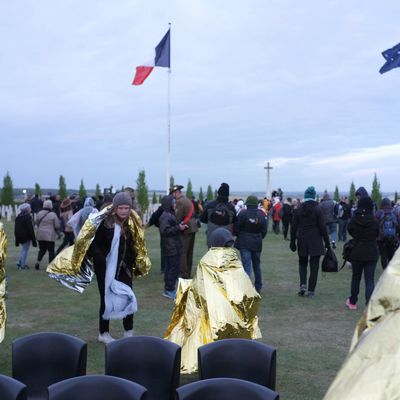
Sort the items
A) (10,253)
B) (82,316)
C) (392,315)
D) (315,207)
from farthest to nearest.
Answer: (10,253) → (315,207) → (82,316) → (392,315)

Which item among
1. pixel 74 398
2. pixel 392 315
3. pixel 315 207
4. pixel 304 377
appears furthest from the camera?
pixel 315 207

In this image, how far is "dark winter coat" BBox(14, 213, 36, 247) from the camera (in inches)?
482

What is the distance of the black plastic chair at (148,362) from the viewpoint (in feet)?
13.0

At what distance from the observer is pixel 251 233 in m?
9.28

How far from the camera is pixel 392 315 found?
1.30 m

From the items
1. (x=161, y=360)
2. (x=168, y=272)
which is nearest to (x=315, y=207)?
(x=168, y=272)

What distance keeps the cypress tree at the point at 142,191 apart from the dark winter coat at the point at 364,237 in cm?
2566

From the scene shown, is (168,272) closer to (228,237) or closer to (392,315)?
(228,237)

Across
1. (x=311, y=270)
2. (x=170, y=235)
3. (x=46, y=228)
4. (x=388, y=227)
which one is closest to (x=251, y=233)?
(x=311, y=270)

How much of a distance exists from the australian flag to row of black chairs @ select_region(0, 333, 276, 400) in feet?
34.6

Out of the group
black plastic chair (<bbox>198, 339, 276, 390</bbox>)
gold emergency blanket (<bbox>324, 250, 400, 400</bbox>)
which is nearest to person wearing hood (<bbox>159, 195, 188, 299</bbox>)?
black plastic chair (<bbox>198, 339, 276, 390</bbox>)

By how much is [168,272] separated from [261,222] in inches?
70.3

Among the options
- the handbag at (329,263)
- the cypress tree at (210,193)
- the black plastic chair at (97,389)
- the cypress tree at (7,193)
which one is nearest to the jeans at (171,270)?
the handbag at (329,263)

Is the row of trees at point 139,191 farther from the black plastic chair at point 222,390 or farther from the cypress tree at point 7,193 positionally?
the black plastic chair at point 222,390
